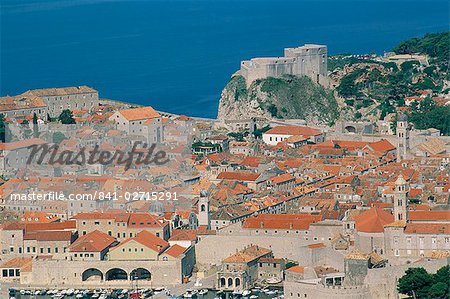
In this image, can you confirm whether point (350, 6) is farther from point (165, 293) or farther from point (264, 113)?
point (165, 293)

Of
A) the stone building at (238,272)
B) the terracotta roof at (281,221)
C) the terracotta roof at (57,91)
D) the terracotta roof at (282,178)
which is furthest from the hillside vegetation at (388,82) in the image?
the stone building at (238,272)

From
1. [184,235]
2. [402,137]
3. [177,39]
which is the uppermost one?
[177,39]

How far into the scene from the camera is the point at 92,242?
118 ft

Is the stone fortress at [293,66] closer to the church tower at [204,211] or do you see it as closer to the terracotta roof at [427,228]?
the church tower at [204,211]

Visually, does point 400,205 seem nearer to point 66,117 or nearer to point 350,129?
point 350,129

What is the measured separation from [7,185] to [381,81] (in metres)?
18.4

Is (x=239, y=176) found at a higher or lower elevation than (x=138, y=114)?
lower

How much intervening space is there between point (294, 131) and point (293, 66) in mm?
6336

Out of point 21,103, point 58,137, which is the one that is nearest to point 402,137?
point 58,137

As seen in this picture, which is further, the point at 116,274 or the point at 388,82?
the point at 388,82

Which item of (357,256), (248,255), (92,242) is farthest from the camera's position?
(92,242)

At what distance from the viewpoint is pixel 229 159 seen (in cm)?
4572

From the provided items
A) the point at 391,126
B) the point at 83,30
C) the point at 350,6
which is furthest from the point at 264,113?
the point at 350,6

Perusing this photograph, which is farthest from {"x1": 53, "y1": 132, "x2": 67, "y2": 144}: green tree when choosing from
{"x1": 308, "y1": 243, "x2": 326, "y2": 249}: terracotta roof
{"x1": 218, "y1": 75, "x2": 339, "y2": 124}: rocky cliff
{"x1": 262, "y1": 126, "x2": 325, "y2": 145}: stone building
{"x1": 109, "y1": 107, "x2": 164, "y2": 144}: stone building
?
{"x1": 308, "y1": 243, "x2": 326, "y2": 249}: terracotta roof
